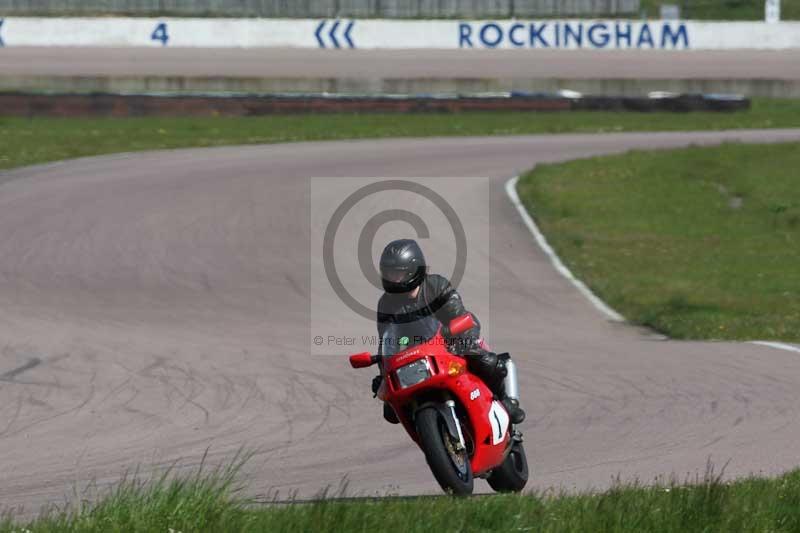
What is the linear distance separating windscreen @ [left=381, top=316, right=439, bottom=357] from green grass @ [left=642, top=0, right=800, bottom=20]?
44422mm

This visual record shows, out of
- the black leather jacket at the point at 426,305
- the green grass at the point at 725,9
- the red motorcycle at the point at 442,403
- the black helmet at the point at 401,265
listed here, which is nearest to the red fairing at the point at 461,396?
the red motorcycle at the point at 442,403

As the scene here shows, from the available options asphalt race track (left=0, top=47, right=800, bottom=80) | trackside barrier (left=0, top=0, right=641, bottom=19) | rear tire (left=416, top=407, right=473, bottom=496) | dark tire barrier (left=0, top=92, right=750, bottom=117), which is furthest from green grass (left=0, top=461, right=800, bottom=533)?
trackside barrier (left=0, top=0, right=641, bottom=19)

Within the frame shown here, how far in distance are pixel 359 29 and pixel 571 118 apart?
35.3 feet

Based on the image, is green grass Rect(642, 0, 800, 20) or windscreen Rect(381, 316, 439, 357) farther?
green grass Rect(642, 0, 800, 20)

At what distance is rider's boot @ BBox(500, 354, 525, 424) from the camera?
7.97m

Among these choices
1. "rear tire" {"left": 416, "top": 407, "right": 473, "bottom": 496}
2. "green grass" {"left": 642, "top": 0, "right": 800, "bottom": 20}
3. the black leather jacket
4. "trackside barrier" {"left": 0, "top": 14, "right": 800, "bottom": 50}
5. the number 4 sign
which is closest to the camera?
"rear tire" {"left": 416, "top": 407, "right": 473, "bottom": 496}

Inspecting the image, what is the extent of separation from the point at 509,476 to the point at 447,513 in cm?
144

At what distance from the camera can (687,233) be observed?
72.9 feet

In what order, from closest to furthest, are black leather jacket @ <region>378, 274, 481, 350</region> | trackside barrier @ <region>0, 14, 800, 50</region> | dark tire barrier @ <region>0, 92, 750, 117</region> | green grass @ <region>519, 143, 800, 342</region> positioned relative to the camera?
black leather jacket @ <region>378, 274, 481, 350</region> → green grass @ <region>519, 143, 800, 342</region> → dark tire barrier @ <region>0, 92, 750, 117</region> → trackside barrier @ <region>0, 14, 800, 50</region>

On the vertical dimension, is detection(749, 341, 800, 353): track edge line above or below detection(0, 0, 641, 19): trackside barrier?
below

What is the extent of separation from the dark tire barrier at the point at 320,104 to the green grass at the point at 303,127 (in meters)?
0.38

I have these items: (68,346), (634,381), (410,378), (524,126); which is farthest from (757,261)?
(524,126)

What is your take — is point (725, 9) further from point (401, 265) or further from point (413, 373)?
point (413, 373)

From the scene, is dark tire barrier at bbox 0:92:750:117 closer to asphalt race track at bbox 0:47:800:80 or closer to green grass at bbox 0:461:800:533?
asphalt race track at bbox 0:47:800:80
